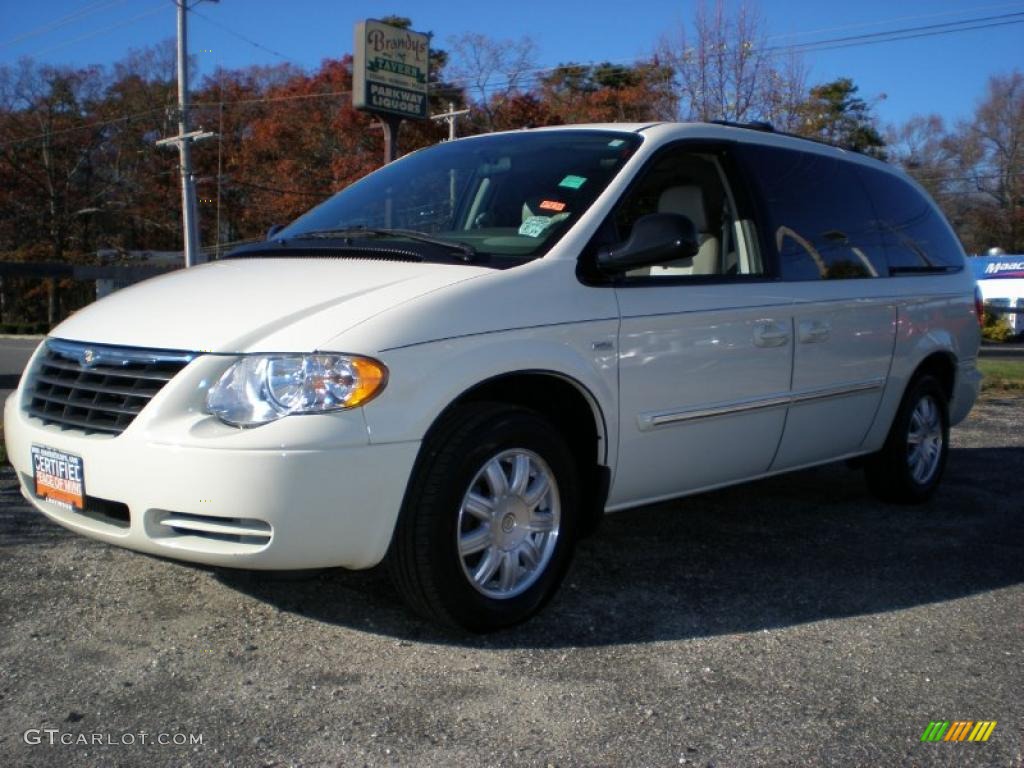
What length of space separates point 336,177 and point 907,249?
33.2 m

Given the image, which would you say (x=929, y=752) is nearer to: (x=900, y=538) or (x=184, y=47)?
(x=900, y=538)

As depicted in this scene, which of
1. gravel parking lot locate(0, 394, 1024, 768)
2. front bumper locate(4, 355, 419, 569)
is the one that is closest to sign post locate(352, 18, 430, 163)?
gravel parking lot locate(0, 394, 1024, 768)

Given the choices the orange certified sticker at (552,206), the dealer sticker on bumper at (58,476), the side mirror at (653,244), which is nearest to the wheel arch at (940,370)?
the side mirror at (653,244)

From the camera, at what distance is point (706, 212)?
15.9 feet

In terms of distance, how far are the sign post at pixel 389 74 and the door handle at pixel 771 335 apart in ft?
52.4

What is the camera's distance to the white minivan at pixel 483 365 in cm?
317

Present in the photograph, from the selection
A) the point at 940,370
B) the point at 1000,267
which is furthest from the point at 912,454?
the point at 1000,267

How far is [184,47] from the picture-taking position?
31062mm

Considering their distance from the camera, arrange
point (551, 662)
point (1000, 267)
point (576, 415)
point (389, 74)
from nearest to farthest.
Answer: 1. point (551, 662)
2. point (576, 415)
3. point (389, 74)
4. point (1000, 267)

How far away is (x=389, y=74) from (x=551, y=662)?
763 inches

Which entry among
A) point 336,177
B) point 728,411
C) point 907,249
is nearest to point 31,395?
point 728,411

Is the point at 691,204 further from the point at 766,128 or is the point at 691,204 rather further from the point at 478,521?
the point at 478,521

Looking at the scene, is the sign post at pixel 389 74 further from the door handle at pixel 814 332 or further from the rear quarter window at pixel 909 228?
the door handle at pixel 814 332

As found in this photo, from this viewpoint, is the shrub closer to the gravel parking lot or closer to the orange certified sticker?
the gravel parking lot
